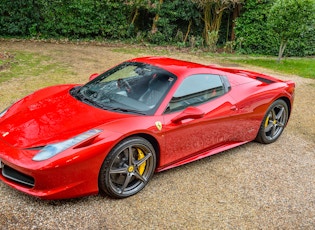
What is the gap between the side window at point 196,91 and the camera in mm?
4277

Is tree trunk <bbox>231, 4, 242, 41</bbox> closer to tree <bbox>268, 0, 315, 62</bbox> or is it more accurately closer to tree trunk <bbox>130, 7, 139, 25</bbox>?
tree <bbox>268, 0, 315, 62</bbox>

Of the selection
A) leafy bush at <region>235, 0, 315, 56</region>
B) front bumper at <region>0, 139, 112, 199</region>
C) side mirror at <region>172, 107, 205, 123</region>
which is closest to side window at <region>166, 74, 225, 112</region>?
side mirror at <region>172, 107, 205, 123</region>

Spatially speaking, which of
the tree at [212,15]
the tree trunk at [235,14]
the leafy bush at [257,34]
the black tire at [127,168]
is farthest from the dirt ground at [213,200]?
the tree trunk at [235,14]

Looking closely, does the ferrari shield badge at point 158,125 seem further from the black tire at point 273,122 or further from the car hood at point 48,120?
the black tire at point 273,122

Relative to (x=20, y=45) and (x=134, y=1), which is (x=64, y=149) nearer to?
(x=20, y=45)

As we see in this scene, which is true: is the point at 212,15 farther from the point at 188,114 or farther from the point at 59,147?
the point at 59,147

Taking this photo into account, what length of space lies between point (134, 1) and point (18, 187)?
39.9 feet

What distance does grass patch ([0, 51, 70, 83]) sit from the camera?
871cm

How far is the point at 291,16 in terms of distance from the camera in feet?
38.2

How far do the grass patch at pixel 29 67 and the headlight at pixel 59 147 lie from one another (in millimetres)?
5388

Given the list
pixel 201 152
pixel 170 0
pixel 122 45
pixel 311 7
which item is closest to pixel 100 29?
pixel 122 45

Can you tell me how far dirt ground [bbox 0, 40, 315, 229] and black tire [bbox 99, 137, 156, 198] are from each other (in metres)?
0.13

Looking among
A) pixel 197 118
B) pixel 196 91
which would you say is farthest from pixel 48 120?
pixel 196 91

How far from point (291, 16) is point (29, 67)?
8.30 metres
